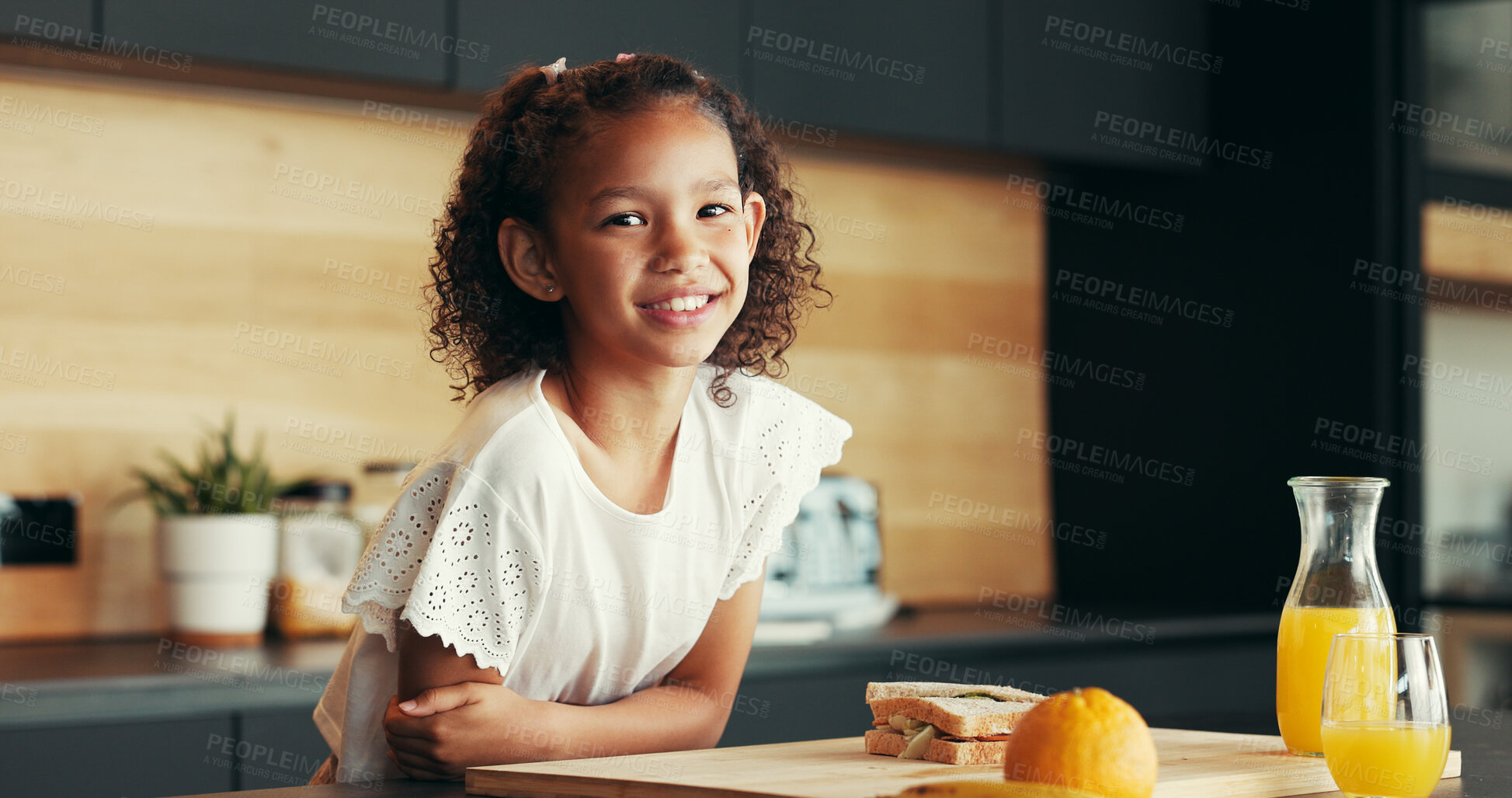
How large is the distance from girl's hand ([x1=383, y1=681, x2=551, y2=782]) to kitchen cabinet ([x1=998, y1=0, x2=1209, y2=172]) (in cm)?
182

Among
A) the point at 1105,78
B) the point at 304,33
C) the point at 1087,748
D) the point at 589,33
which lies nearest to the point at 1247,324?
the point at 1105,78

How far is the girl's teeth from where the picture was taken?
106 cm

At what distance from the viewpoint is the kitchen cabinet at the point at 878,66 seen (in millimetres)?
2385

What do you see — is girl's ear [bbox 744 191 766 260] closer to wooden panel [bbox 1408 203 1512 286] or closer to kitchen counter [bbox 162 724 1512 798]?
kitchen counter [bbox 162 724 1512 798]

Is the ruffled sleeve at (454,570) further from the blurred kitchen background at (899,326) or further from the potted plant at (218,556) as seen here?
the potted plant at (218,556)

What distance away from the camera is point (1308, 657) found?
963mm

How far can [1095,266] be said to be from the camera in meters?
2.99

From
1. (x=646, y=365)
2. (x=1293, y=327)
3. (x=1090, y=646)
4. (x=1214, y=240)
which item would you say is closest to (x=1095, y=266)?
(x=1214, y=240)

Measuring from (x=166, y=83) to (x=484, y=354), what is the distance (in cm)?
121

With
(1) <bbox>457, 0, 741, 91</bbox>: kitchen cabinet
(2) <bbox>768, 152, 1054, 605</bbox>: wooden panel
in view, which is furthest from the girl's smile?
(2) <bbox>768, 152, 1054, 605</bbox>: wooden panel

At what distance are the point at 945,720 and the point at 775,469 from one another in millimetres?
308

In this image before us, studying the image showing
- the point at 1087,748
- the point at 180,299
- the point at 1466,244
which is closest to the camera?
the point at 1087,748

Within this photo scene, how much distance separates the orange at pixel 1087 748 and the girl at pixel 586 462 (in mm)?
390

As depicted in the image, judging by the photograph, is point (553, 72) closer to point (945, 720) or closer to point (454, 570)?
point (454, 570)
